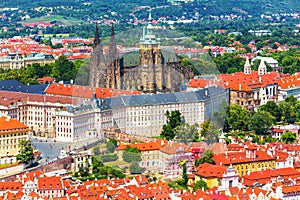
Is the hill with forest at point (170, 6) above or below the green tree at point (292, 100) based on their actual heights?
above

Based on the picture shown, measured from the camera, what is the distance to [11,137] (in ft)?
140

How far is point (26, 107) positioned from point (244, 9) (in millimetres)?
124631

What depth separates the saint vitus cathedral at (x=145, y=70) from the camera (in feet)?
156

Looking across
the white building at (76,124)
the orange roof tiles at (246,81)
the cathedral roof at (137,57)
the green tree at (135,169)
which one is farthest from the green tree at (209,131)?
the orange roof tiles at (246,81)

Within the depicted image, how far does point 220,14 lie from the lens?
163 m

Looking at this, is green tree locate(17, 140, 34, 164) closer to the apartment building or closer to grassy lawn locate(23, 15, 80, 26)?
the apartment building

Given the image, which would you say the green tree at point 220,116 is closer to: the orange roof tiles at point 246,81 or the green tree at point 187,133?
the green tree at point 187,133

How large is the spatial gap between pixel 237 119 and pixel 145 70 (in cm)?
532

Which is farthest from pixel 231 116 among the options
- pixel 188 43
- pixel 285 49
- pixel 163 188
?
pixel 285 49

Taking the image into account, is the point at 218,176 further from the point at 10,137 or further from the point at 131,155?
the point at 10,137

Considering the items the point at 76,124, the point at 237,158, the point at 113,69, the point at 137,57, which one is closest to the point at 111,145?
the point at 76,124

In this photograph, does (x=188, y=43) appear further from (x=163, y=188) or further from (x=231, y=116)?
(x=163, y=188)

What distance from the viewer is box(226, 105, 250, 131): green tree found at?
4878 cm

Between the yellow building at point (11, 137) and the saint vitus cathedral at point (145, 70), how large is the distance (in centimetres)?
687
